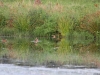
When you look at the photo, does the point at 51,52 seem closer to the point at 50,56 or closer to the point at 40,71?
the point at 50,56

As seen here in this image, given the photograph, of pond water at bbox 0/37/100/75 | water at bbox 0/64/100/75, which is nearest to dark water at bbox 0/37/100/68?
pond water at bbox 0/37/100/75

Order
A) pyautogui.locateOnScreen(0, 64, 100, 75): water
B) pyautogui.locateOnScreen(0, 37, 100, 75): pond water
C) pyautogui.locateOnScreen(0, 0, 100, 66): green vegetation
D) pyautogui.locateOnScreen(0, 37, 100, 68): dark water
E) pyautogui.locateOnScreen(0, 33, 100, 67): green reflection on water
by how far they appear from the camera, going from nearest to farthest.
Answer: pyautogui.locateOnScreen(0, 64, 100, 75): water
pyautogui.locateOnScreen(0, 37, 100, 75): pond water
pyautogui.locateOnScreen(0, 37, 100, 68): dark water
pyautogui.locateOnScreen(0, 33, 100, 67): green reflection on water
pyautogui.locateOnScreen(0, 0, 100, 66): green vegetation

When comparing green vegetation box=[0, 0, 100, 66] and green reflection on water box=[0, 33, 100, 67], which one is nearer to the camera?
green reflection on water box=[0, 33, 100, 67]

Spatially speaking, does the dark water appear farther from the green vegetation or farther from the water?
the water

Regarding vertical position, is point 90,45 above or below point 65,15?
below

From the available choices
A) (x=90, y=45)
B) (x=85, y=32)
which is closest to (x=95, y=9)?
(x=85, y=32)

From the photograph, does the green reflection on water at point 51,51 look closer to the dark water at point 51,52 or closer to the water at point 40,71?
the dark water at point 51,52

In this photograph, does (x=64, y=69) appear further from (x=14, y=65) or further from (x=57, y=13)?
(x=57, y=13)

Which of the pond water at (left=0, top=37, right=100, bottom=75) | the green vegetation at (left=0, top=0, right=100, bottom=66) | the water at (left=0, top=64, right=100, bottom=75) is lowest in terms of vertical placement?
the water at (left=0, top=64, right=100, bottom=75)

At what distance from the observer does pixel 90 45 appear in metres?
20.3

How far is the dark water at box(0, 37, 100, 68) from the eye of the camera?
15.1 m

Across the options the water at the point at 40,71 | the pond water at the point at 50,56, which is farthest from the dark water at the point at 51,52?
the water at the point at 40,71

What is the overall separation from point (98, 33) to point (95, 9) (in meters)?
1.80

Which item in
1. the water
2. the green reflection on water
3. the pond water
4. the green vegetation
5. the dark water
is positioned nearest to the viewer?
Result: the water
